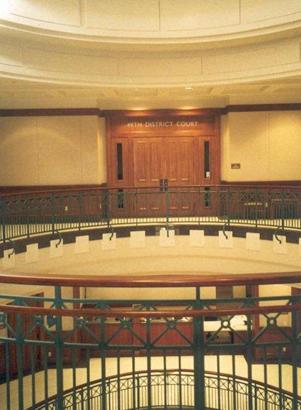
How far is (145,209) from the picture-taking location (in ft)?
46.0

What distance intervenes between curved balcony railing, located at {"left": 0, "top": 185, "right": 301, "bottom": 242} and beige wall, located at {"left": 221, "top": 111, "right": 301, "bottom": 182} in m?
0.59

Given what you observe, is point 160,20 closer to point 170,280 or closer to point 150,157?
point 150,157

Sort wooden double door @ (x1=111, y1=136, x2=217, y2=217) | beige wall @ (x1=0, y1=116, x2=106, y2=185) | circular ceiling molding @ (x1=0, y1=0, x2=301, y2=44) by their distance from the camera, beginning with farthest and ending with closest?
wooden double door @ (x1=111, y1=136, x2=217, y2=217), beige wall @ (x1=0, y1=116, x2=106, y2=185), circular ceiling molding @ (x1=0, y1=0, x2=301, y2=44)

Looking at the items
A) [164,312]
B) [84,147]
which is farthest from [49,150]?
[164,312]

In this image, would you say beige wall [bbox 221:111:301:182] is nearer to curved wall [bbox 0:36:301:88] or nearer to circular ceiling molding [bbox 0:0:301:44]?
curved wall [bbox 0:36:301:88]

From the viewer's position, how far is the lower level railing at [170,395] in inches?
139

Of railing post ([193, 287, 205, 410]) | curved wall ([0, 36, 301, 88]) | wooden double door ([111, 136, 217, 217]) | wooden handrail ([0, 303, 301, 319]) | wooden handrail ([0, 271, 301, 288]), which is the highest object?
curved wall ([0, 36, 301, 88])

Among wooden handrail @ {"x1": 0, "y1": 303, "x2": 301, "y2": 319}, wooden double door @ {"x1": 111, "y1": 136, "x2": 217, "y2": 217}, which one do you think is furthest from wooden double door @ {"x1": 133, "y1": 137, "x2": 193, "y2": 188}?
wooden handrail @ {"x1": 0, "y1": 303, "x2": 301, "y2": 319}

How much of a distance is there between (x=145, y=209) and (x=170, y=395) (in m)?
4.87

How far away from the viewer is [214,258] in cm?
1192

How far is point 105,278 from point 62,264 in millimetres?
8188

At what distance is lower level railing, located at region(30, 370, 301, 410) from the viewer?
3.54 m

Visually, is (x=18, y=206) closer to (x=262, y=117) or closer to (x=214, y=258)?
(x=214, y=258)

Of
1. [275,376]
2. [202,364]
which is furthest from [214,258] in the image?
[202,364]
